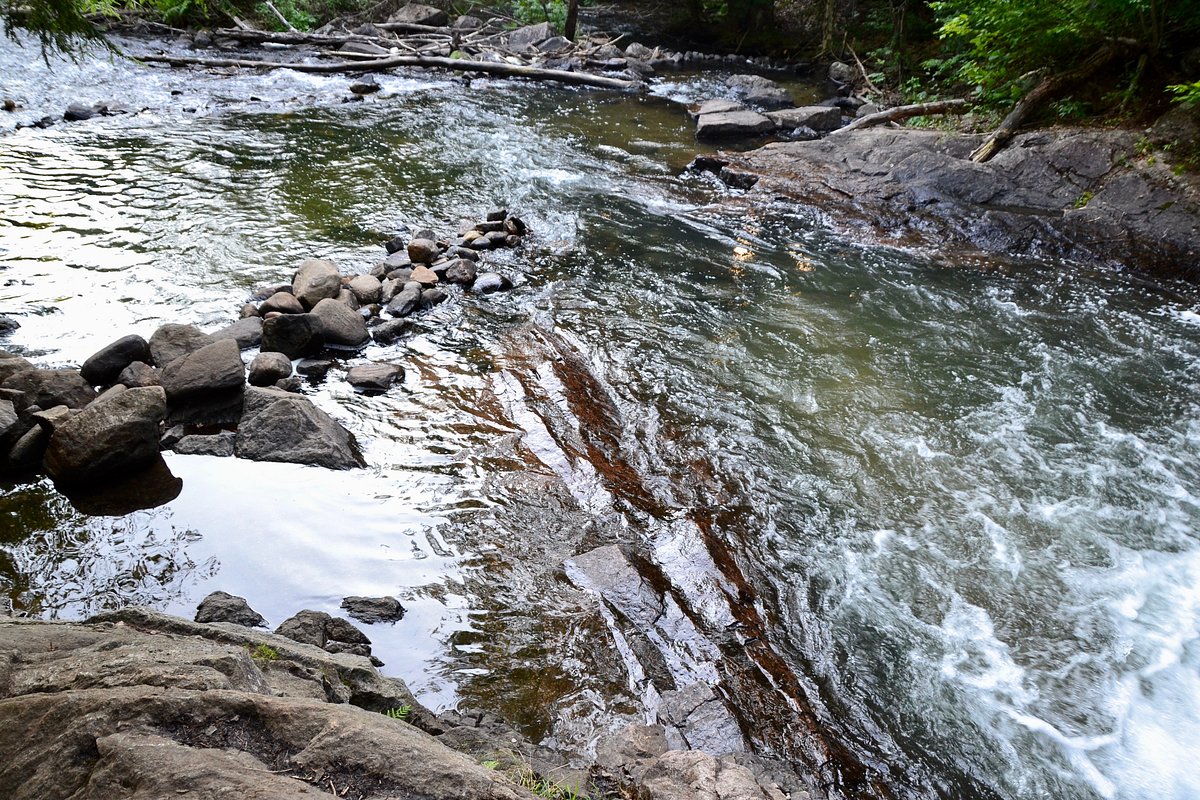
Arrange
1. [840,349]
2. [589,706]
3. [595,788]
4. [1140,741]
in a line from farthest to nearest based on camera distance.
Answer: [840,349] → [1140,741] → [589,706] → [595,788]

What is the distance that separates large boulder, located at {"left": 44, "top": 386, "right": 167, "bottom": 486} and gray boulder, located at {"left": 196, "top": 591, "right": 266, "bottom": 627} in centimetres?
174

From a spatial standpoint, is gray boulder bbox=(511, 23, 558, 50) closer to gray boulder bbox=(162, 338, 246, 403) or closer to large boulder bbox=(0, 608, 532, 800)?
gray boulder bbox=(162, 338, 246, 403)

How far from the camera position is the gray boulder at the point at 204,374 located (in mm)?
6031

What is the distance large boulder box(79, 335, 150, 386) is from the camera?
6273mm

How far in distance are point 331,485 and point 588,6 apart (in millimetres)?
28667

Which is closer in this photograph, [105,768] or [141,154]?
[105,768]

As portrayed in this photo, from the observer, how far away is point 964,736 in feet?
13.1

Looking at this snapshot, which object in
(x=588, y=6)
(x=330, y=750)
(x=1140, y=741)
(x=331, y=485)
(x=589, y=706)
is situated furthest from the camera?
(x=588, y=6)

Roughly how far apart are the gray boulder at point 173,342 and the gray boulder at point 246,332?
15.3 inches

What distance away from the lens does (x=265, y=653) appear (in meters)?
3.26

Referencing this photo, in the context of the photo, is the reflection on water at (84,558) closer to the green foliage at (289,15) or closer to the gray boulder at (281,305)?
the gray boulder at (281,305)

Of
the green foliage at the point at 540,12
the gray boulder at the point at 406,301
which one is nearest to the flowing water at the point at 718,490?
the gray boulder at the point at 406,301

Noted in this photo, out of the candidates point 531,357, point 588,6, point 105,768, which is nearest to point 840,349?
point 531,357

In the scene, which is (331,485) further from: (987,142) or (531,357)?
(987,142)
